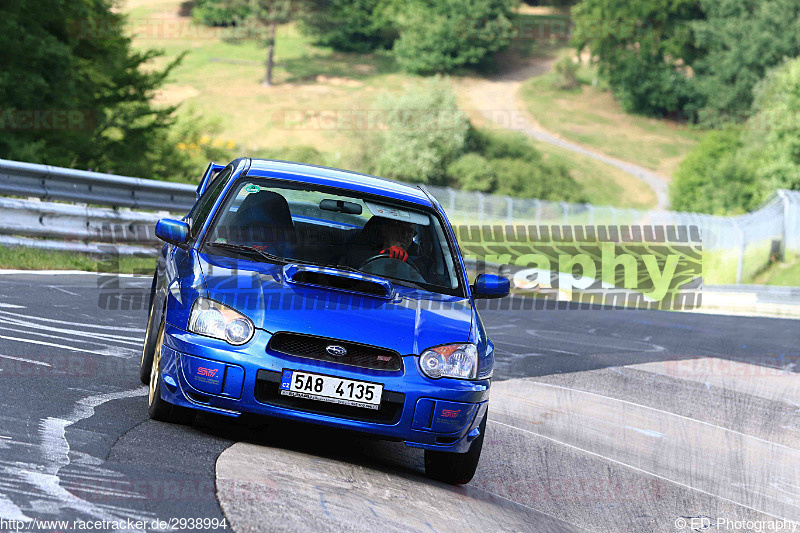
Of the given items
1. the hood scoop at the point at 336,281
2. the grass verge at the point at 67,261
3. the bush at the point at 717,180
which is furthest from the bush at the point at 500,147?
the hood scoop at the point at 336,281

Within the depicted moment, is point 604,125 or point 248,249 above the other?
point 604,125

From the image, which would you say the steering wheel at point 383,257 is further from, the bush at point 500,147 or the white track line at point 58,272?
the bush at point 500,147

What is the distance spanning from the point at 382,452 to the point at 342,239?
1.65 metres

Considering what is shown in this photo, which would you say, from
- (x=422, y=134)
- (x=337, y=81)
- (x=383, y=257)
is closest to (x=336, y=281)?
(x=383, y=257)

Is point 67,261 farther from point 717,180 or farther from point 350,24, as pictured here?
point 350,24

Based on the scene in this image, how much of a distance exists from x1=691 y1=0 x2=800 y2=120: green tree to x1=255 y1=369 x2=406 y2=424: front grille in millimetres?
95380

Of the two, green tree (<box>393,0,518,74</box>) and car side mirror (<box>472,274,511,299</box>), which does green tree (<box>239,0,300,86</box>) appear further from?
car side mirror (<box>472,274,511,299</box>)

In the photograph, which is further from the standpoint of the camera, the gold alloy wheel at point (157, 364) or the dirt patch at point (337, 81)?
the dirt patch at point (337, 81)

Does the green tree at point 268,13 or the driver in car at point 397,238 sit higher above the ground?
the green tree at point 268,13

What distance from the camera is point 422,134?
81.3 meters

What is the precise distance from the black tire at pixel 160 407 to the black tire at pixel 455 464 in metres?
1.40

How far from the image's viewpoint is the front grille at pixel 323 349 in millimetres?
5520

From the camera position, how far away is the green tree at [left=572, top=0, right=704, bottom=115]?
371ft

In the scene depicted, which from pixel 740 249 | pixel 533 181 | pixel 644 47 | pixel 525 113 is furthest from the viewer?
pixel 644 47
